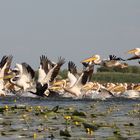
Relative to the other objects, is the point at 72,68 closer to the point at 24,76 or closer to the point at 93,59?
the point at 93,59

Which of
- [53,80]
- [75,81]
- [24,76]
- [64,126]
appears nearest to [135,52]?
[75,81]

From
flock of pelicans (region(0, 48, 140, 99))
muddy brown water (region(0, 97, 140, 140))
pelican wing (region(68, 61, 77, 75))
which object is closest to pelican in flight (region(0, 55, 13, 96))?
flock of pelicans (region(0, 48, 140, 99))

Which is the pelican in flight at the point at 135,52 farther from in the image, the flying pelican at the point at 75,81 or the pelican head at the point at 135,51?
the flying pelican at the point at 75,81

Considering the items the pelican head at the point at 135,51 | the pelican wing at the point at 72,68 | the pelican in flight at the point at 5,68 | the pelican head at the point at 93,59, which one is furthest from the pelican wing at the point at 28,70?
the pelican head at the point at 135,51

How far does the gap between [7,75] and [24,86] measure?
0.96 m

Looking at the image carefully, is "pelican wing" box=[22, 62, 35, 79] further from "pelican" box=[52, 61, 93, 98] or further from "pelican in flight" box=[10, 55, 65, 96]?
"pelican" box=[52, 61, 93, 98]

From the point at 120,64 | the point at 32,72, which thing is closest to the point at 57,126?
the point at 120,64

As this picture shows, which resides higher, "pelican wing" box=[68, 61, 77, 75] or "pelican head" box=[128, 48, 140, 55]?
"pelican head" box=[128, 48, 140, 55]

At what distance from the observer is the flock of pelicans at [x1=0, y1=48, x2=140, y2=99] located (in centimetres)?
2309

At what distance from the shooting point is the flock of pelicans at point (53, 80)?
75.8 feet

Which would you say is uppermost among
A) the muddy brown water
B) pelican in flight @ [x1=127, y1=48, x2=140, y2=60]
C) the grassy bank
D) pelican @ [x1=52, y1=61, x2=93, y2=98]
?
the grassy bank

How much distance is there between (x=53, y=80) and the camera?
81.3ft

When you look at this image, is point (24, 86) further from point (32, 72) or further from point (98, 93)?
point (98, 93)

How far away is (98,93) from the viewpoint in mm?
23828
